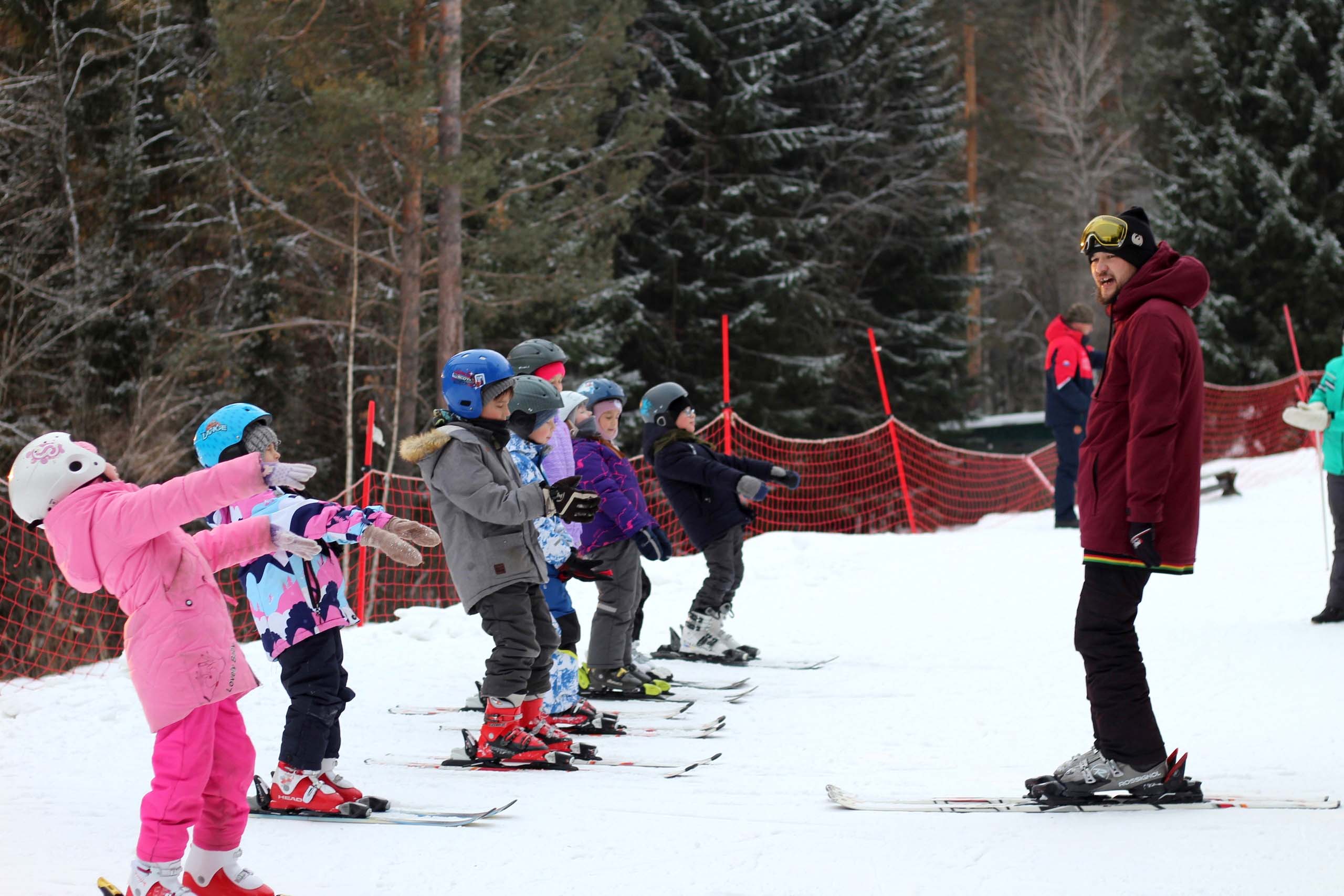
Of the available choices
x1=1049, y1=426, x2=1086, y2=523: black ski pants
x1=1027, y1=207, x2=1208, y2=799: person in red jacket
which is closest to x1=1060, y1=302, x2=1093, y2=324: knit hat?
x1=1049, y1=426, x2=1086, y2=523: black ski pants

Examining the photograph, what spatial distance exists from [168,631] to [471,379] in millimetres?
1874

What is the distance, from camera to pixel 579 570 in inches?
214

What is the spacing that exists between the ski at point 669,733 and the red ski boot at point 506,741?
62cm

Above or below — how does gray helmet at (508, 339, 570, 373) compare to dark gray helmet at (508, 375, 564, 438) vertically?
above

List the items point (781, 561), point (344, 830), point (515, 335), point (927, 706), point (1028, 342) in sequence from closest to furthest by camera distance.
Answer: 1. point (344, 830)
2. point (927, 706)
3. point (781, 561)
4. point (515, 335)
5. point (1028, 342)

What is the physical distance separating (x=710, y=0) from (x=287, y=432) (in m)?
10.7

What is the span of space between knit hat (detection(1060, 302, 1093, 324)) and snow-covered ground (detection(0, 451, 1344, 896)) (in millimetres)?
2374

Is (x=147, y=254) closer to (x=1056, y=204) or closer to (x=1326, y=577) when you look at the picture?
(x=1326, y=577)

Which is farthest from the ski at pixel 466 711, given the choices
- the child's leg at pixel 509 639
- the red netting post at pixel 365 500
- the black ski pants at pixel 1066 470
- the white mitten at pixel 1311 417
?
the black ski pants at pixel 1066 470

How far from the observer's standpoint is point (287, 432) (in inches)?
728

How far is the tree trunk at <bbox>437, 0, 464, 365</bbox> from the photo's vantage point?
15094mm

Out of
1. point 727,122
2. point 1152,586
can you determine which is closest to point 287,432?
point 727,122

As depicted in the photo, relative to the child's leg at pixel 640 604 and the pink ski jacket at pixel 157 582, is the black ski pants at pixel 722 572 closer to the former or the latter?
the child's leg at pixel 640 604

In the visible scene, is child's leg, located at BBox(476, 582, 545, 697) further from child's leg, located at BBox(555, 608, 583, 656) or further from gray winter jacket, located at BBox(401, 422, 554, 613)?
child's leg, located at BBox(555, 608, 583, 656)
